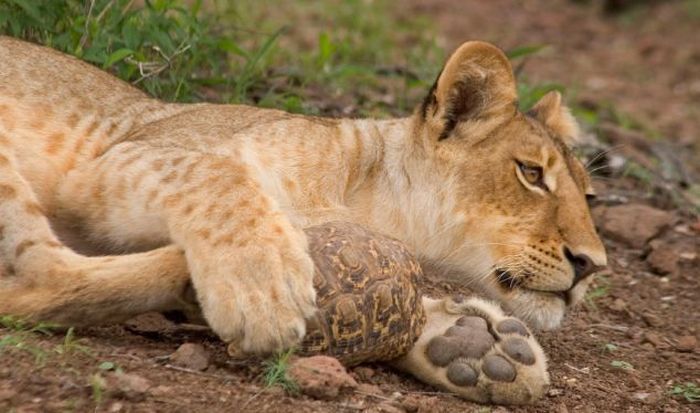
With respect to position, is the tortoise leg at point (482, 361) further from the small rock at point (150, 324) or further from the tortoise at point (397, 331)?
the small rock at point (150, 324)

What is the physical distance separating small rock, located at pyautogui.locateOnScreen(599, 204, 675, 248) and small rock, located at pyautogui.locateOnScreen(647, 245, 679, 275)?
17 cm

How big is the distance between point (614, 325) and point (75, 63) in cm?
254

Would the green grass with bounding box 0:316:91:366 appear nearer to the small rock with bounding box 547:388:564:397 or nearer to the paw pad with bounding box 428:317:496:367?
the paw pad with bounding box 428:317:496:367

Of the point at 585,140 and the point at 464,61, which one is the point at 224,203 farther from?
the point at 585,140

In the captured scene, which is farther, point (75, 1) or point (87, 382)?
point (75, 1)

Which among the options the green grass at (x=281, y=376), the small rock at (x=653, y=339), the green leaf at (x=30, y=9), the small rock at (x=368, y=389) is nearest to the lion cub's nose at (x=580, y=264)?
the small rock at (x=653, y=339)

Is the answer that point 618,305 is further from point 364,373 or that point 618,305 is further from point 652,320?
point 364,373

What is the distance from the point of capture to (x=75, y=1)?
534 centimetres

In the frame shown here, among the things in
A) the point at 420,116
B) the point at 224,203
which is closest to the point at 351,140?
the point at 420,116

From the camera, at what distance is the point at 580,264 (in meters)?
3.90

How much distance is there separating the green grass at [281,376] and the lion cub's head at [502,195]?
1104 mm

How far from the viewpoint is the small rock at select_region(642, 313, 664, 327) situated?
4812mm

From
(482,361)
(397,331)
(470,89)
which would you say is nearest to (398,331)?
(397,331)

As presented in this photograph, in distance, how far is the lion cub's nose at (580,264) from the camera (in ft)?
12.7
